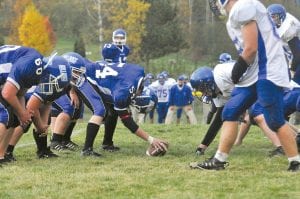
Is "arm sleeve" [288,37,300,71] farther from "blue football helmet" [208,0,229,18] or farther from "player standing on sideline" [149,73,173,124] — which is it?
"player standing on sideline" [149,73,173,124]

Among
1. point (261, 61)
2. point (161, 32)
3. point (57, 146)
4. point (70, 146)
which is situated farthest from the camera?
point (161, 32)

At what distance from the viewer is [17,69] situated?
6.33 metres

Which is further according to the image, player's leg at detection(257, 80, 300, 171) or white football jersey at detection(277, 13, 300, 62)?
white football jersey at detection(277, 13, 300, 62)

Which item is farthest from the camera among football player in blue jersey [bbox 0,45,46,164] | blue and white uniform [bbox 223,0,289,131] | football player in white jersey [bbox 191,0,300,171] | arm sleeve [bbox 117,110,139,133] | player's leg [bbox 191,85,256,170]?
arm sleeve [bbox 117,110,139,133]

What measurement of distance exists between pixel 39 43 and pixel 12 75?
40.9 meters

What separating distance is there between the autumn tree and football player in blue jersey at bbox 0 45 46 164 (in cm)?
4280

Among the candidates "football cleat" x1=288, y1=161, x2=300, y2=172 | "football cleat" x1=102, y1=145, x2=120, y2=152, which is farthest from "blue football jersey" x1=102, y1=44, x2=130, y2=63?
"football cleat" x1=288, y1=161, x2=300, y2=172

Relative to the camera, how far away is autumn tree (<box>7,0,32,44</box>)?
164ft

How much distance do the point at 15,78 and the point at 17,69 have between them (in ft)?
0.33

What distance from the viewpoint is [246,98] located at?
6.08 metres

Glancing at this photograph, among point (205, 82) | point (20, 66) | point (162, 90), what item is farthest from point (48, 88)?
point (162, 90)

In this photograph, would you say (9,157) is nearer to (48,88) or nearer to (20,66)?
(48,88)

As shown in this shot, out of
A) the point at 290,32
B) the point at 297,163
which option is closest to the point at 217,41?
the point at 290,32

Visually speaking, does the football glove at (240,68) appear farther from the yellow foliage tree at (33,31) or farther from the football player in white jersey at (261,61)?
the yellow foliage tree at (33,31)
